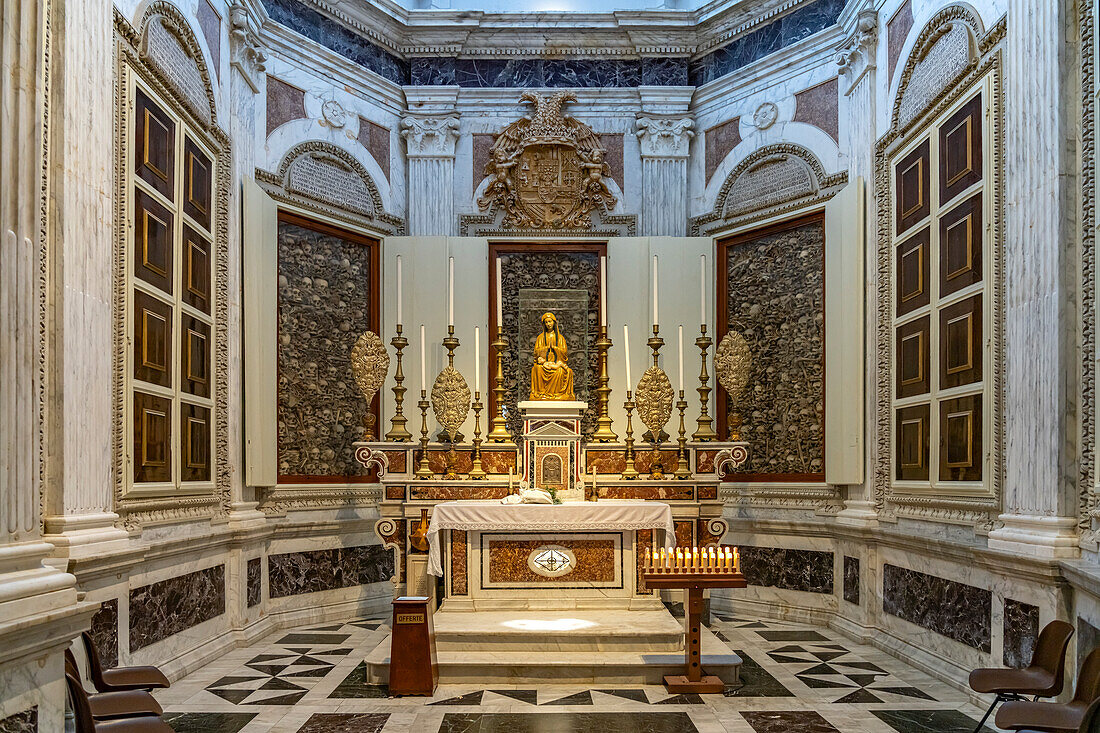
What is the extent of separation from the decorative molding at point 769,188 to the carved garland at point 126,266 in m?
6.35

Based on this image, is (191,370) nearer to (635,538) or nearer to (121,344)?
(121,344)

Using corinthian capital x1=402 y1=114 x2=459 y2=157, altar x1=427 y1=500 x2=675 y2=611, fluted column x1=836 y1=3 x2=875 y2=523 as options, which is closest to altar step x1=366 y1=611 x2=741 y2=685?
altar x1=427 y1=500 x2=675 y2=611

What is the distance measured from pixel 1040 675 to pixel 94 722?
506cm

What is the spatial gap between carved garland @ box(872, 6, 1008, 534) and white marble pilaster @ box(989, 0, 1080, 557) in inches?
11.9

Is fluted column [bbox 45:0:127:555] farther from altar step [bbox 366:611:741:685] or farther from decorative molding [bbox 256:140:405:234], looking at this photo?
decorative molding [bbox 256:140:405:234]

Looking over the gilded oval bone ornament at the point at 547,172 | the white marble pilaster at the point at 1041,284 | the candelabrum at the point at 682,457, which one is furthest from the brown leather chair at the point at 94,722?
the gilded oval bone ornament at the point at 547,172

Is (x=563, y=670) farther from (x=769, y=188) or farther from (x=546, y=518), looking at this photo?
(x=769, y=188)

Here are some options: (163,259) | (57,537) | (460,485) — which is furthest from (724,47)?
(57,537)

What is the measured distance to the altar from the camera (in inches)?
364

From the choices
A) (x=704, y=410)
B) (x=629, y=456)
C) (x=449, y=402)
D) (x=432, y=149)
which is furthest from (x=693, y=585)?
(x=432, y=149)

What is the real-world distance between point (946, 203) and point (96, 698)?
7.64m

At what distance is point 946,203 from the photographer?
847 cm

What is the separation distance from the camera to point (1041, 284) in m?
6.59

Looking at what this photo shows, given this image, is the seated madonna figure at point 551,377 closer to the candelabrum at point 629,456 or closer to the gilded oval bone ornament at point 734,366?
the candelabrum at point 629,456
